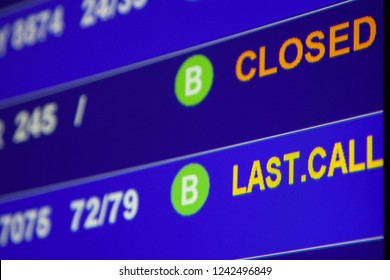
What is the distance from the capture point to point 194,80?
10.2 feet

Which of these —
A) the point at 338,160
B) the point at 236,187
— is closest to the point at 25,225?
the point at 236,187

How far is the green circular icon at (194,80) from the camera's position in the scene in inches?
121

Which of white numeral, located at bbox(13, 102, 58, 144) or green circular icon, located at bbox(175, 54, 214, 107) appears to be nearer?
green circular icon, located at bbox(175, 54, 214, 107)

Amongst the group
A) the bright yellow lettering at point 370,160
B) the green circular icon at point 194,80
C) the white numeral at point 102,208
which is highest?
the green circular icon at point 194,80

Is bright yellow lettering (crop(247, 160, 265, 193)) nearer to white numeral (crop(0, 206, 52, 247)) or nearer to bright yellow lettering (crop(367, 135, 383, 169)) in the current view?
bright yellow lettering (crop(367, 135, 383, 169))

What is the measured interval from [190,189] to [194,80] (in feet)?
0.88

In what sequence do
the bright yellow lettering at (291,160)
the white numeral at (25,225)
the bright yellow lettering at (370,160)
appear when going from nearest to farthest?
1. the bright yellow lettering at (370,160)
2. the bright yellow lettering at (291,160)
3. the white numeral at (25,225)

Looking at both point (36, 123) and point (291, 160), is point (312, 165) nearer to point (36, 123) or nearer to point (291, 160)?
point (291, 160)

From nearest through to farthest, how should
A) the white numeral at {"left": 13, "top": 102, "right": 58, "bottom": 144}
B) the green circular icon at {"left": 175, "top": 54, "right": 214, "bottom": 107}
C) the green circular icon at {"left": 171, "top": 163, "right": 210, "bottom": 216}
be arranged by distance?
the green circular icon at {"left": 171, "top": 163, "right": 210, "bottom": 216}, the green circular icon at {"left": 175, "top": 54, "right": 214, "bottom": 107}, the white numeral at {"left": 13, "top": 102, "right": 58, "bottom": 144}

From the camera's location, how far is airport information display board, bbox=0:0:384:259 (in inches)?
110

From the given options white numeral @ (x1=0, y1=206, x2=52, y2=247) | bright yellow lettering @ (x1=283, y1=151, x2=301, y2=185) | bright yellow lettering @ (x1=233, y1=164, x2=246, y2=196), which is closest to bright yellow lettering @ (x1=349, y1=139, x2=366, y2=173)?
bright yellow lettering @ (x1=283, y1=151, x2=301, y2=185)

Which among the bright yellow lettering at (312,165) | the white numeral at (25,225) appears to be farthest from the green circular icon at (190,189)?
the white numeral at (25,225)

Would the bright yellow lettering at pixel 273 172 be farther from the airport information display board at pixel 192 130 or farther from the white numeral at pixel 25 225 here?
the white numeral at pixel 25 225

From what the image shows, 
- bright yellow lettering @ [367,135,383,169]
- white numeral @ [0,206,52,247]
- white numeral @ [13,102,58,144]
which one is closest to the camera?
bright yellow lettering @ [367,135,383,169]
